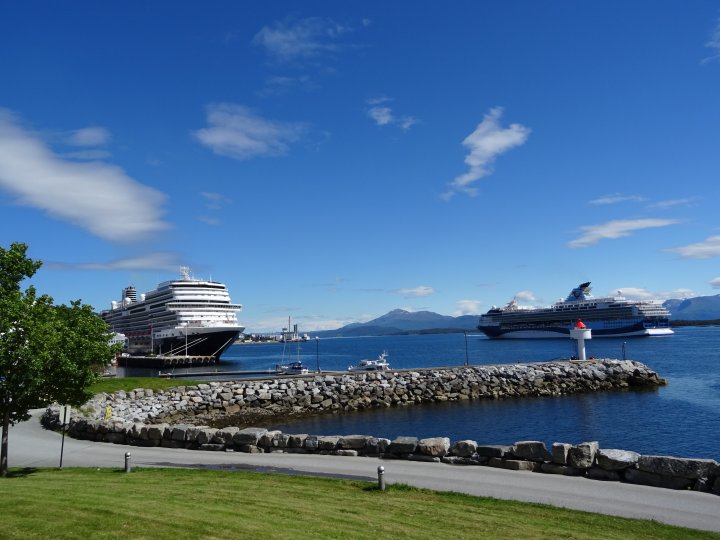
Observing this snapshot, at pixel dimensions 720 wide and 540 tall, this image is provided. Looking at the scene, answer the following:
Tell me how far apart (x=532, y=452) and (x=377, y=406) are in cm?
2439

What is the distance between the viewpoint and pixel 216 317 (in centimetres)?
9888

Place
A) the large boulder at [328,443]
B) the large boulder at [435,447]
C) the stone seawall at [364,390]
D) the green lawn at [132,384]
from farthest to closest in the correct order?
the green lawn at [132,384], the stone seawall at [364,390], the large boulder at [328,443], the large boulder at [435,447]

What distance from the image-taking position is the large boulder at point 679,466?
10633 mm

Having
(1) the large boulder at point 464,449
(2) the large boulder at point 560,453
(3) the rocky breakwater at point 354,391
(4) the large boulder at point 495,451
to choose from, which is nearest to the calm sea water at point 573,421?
(3) the rocky breakwater at point 354,391

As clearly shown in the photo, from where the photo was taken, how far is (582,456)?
1214cm

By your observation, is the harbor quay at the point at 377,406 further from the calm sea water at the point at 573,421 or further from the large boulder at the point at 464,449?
the calm sea water at the point at 573,421

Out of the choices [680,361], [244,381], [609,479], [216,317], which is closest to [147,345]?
[216,317]

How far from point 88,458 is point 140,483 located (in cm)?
554

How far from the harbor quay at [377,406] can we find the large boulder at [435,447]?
0.09 feet

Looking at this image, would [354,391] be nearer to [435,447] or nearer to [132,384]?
[132,384]

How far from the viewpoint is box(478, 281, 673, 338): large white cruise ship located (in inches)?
4966

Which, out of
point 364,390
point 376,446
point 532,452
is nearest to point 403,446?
point 376,446

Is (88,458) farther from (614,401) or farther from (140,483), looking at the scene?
(614,401)

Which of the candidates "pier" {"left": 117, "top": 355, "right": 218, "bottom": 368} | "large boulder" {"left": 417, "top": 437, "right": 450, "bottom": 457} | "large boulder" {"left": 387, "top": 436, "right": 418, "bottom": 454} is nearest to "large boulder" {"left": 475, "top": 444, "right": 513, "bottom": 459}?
"large boulder" {"left": 417, "top": 437, "right": 450, "bottom": 457}
